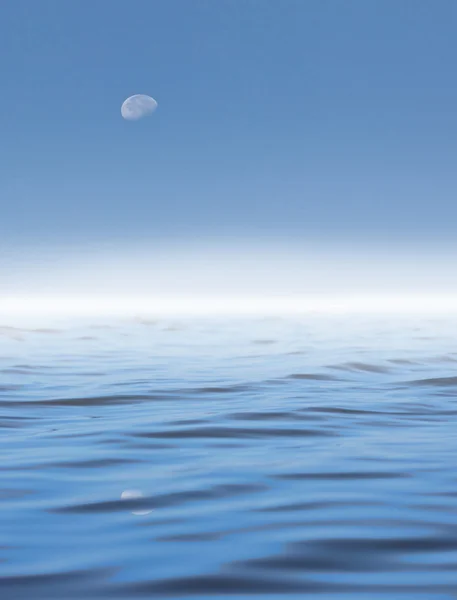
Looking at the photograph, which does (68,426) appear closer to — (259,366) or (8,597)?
(8,597)

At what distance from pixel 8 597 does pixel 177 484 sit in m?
2.09

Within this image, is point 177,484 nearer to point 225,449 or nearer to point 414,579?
point 225,449

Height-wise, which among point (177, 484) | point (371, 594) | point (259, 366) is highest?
point (259, 366)

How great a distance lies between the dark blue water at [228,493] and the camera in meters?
3.32

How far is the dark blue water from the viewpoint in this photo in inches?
131

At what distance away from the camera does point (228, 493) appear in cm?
486

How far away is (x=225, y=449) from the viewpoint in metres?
6.40

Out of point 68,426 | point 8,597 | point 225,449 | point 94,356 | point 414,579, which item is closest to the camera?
point 8,597

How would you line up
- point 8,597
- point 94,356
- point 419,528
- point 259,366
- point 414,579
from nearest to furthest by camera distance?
point 8,597 < point 414,579 < point 419,528 < point 259,366 < point 94,356

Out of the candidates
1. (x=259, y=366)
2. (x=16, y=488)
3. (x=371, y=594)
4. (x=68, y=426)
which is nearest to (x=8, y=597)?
(x=371, y=594)

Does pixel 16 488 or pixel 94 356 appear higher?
pixel 94 356

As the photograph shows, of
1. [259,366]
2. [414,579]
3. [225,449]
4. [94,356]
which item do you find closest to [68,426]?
[225,449]

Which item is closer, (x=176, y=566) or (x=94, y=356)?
(x=176, y=566)

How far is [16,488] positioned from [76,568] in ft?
5.62
